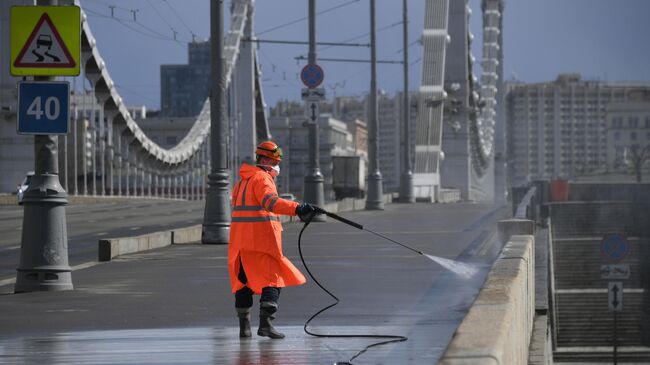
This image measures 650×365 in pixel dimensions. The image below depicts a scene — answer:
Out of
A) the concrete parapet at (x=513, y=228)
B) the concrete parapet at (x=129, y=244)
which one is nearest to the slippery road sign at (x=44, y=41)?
the concrete parapet at (x=129, y=244)

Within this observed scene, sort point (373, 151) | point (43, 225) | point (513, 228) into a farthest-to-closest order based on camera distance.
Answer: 1. point (373, 151)
2. point (513, 228)
3. point (43, 225)

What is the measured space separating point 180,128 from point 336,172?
79404 mm

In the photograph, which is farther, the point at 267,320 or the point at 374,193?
the point at 374,193

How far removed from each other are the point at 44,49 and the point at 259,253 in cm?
495

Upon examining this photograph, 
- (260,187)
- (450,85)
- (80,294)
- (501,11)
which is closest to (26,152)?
(450,85)

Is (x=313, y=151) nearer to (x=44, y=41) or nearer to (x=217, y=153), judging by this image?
(x=217, y=153)

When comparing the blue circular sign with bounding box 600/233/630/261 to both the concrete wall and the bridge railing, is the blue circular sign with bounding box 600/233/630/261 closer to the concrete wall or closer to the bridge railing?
A: the bridge railing

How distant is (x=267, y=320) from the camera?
409 inches

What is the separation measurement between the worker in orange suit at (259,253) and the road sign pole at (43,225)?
4550mm

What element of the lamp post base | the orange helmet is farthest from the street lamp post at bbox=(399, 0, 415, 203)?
the orange helmet

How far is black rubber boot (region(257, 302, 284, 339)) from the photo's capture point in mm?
10375

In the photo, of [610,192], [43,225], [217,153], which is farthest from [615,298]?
[610,192]

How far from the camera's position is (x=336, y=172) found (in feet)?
265

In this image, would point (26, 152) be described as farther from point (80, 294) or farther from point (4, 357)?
point (4, 357)
